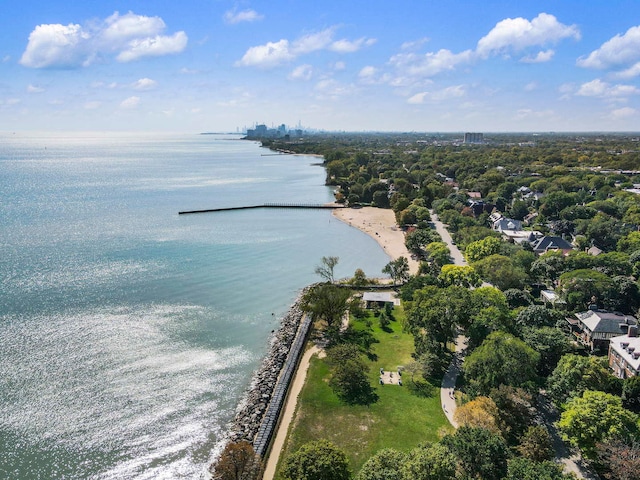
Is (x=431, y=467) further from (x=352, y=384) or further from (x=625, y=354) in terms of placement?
(x=625, y=354)

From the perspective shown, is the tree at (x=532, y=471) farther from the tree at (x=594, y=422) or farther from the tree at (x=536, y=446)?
the tree at (x=594, y=422)

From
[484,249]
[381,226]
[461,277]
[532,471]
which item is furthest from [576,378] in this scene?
[381,226]

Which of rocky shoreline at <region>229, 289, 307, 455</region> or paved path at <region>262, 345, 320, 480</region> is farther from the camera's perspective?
rocky shoreline at <region>229, 289, 307, 455</region>

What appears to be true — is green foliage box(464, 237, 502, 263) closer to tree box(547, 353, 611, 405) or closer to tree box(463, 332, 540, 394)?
tree box(463, 332, 540, 394)

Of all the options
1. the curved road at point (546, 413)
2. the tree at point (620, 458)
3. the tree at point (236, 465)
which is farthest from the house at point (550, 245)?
the tree at point (236, 465)

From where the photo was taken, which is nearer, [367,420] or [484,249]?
[367,420]

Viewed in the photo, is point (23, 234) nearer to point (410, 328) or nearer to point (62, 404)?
point (62, 404)

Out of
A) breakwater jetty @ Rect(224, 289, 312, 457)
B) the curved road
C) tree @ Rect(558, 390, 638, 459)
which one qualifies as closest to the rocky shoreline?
breakwater jetty @ Rect(224, 289, 312, 457)
